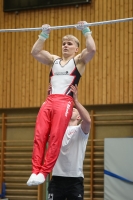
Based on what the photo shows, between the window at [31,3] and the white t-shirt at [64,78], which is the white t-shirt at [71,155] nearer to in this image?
the white t-shirt at [64,78]

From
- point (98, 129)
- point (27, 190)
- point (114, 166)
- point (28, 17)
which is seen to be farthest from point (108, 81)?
point (27, 190)

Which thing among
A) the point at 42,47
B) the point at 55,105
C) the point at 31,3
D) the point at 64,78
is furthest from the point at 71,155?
the point at 31,3

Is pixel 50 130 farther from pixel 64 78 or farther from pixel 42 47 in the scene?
pixel 42 47

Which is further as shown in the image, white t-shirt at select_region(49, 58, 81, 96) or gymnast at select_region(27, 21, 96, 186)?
white t-shirt at select_region(49, 58, 81, 96)

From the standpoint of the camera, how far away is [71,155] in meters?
4.63

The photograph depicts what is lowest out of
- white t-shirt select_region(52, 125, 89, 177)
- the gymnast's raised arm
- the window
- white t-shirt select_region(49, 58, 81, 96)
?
white t-shirt select_region(52, 125, 89, 177)

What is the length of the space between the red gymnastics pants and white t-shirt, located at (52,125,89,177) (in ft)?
0.66

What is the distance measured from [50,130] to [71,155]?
368mm

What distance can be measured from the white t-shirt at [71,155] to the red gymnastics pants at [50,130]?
0.20 meters

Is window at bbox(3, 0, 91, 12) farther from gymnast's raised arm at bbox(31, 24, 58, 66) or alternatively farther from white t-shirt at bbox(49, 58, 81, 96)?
white t-shirt at bbox(49, 58, 81, 96)

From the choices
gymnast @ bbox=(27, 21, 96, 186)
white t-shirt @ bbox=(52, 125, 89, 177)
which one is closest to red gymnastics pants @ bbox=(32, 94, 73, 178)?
gymnast @ bbox=(27, 21, 96, 186)

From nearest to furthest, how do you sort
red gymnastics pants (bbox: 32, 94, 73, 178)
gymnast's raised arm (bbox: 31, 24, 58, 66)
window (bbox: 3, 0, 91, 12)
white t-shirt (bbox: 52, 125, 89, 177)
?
red gymnastics pants (bbox: 32, 94, 73, 178) → white t-shirt (bbox: 52, 125, 89, 177) → gymnast's raised arm (bbox: 31, 24, 58, 66) → window (bbox: 3, 0, 91, 12)

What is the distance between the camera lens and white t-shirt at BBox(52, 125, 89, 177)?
4.59 m

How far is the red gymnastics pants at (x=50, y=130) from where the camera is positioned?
4.30 meters
